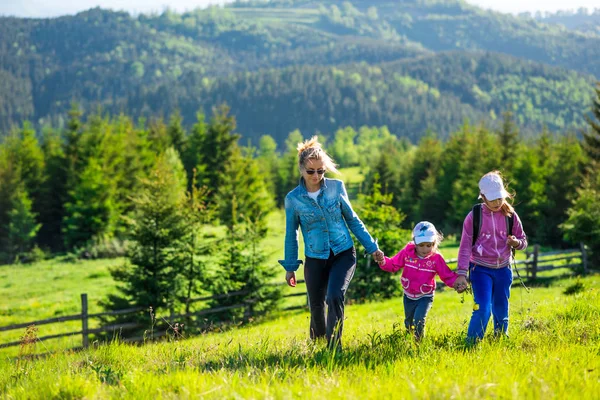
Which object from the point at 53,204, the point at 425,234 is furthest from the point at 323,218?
the point at 53,204

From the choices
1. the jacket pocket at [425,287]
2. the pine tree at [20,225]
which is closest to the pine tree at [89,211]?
the pine tree at [20,225]

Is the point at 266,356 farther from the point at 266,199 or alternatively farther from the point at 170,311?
the point at 266,199

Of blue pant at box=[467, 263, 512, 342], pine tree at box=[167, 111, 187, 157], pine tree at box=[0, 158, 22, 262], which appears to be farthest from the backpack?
pine tree at box=[167, 111, 187, 157]

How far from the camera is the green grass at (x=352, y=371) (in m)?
3.09

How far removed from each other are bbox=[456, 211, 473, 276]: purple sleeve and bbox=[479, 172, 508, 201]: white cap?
0.86 feet

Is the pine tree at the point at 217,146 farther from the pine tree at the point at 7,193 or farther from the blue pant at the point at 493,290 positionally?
the blue pant at the point at 493,290

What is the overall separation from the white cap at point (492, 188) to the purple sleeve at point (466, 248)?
262 millimetres

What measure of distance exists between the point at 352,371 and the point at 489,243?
248cm

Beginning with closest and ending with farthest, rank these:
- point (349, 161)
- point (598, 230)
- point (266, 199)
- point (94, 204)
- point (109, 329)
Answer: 1. point (109, 329)
2. point (598, 230)
3. point (94, 204)
4. point (266, 199)
5. point (349, 161)

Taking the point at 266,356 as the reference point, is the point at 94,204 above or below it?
below

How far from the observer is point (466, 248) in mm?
5484

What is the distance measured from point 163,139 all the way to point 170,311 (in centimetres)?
4453

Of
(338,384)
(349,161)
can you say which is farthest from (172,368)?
(349,161)

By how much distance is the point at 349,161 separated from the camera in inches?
5807
